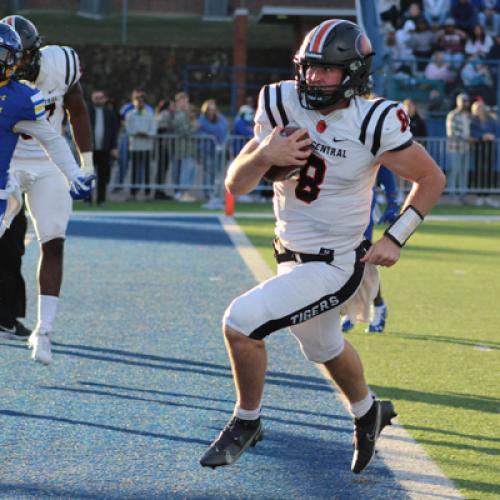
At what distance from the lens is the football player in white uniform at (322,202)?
4598mm

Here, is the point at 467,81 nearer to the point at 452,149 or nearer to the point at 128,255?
the point at 452,149

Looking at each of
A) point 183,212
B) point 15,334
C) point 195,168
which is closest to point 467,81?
point 195,168

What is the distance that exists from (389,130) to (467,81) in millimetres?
18576

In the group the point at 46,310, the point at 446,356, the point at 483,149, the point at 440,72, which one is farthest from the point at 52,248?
the point at 440,72

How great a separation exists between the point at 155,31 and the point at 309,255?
33.7 m

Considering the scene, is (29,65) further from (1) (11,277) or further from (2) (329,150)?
(2) (329,150)

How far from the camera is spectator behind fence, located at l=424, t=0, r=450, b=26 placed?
25891mm

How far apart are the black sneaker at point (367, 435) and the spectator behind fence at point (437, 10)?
2167 centimetres

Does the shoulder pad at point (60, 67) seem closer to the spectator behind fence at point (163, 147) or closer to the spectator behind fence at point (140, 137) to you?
the spectator behind fence at point (140, 137)

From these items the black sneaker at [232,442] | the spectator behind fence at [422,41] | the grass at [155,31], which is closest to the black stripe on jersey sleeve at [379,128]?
the black sneaker at [232,442]

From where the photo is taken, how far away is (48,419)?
5.58 m

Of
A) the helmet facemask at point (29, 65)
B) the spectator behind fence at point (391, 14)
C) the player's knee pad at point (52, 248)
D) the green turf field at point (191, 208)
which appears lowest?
the green turf field at point (191, 208)

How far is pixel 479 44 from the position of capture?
24812 mm

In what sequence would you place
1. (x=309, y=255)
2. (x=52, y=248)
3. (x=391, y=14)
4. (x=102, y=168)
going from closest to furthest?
(x=309, y=255)
(x=52, y=248)
(x=102, y=168)
(x=391, y=14)
